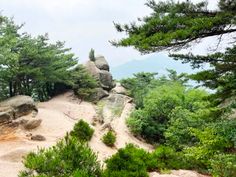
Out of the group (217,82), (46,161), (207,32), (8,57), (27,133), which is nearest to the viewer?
(207,32)

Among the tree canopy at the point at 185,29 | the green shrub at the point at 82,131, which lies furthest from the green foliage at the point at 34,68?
the tree canopy at the point at 185,29

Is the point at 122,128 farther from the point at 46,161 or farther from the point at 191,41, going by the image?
the point at 191,41

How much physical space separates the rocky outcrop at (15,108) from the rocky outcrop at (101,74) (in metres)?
9.20

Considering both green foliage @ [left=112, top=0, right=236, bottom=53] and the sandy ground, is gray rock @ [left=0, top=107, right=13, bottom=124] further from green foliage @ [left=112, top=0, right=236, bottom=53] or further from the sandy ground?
green foliage @ [left=112, top=0, right=236, bottom=53]

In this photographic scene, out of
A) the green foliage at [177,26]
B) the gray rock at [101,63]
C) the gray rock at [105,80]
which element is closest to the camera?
the green foliage at [177,26]

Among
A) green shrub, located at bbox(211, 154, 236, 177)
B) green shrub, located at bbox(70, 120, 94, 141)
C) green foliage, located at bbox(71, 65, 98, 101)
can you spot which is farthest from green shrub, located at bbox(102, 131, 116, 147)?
green shrub, located at bbox(211, 154, 236, 177)

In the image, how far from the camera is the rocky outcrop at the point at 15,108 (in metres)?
20.8

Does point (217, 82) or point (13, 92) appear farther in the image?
point (13, 92)

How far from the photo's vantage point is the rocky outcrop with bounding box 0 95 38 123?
20827 millimetres

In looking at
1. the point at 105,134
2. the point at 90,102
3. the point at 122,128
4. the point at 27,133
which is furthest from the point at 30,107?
the point at 90,102

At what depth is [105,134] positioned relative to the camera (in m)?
23.0

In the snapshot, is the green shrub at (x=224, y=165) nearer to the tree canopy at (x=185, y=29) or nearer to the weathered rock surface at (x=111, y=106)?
the tree canopy at (x=185, y=29)

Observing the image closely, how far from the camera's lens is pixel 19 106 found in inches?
865

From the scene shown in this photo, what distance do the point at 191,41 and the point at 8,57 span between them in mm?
14191
